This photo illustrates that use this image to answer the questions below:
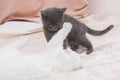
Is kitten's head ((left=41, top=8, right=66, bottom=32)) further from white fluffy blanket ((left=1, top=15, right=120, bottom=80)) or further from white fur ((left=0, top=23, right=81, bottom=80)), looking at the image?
white fluffy blanket ((left=1, top=15, right=120, bottom=80))

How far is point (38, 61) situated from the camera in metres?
1.19

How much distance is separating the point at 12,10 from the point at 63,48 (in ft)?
3.21

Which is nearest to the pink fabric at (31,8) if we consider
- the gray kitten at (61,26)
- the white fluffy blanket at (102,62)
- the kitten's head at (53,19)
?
the white fluffy blanket at (102,62)

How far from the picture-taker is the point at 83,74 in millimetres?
1201

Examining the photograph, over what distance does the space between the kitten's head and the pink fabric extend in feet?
2.64

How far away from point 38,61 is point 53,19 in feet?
0.78

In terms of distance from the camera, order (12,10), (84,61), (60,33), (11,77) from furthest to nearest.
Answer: (12,10), (84,61), (60,33), (11,77)

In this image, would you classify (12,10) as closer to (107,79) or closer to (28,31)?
(28,31)

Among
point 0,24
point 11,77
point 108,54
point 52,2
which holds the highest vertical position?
point 11,77

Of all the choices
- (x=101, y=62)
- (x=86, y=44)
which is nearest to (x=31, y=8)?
(x=86, y=44)

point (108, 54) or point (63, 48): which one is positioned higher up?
point (63, 48)

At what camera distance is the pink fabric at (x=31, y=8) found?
2.14 metres

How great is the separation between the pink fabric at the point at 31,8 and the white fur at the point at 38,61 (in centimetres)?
88

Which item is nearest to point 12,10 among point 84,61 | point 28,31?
point 28,31
